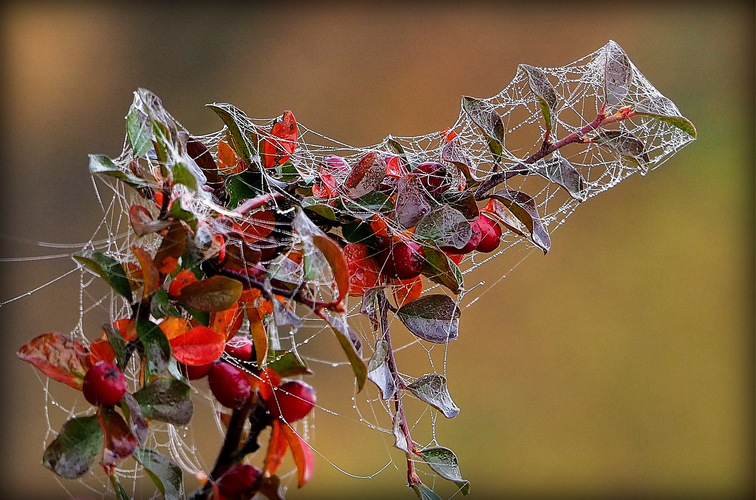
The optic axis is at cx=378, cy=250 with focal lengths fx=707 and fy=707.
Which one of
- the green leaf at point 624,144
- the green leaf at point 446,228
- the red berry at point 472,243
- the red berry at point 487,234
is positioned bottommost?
the green leaf at point 446,228

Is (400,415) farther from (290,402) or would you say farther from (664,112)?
(664,112)

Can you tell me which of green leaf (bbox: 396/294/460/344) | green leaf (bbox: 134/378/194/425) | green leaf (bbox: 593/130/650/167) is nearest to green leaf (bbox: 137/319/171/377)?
green leaf (bbox: 134/378/194/425)

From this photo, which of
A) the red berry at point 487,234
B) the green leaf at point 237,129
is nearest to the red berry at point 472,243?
the red berry at point 487,234

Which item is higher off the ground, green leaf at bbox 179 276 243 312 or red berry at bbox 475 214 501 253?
red berry at bbox 475 214 501 253

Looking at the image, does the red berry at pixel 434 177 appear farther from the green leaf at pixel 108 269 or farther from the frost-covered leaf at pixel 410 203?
the green leaf at pixel 108 269

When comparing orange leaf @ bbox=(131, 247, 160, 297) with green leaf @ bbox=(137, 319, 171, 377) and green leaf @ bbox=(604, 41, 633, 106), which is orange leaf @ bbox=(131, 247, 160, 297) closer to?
green leaf @ bbox=(137, 319, 171, 377)

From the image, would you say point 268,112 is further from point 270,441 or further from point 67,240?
point 270,441

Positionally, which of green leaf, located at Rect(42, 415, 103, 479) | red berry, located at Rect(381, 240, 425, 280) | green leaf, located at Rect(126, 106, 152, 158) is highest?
red berry, located at Rect(381, 240, 425, 280)
